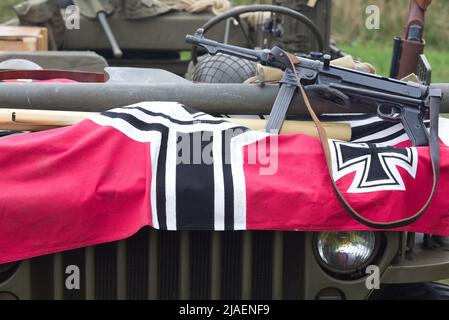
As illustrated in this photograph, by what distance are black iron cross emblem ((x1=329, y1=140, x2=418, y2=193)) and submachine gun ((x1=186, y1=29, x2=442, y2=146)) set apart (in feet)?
0.52

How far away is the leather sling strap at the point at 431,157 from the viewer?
7.96 ft

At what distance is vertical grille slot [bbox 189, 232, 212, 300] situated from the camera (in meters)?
2.54

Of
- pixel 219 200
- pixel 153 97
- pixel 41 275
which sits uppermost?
pixel 153 97

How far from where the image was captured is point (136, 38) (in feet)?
16.5

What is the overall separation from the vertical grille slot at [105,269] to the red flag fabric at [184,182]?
101 millimetres

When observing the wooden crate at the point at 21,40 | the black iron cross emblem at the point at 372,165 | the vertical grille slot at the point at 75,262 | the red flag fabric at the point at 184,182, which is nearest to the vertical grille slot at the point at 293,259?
the red flag fabric at the point at 184,182

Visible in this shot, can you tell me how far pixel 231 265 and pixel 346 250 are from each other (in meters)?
0.32

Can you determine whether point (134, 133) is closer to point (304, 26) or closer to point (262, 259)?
point (262, 259)

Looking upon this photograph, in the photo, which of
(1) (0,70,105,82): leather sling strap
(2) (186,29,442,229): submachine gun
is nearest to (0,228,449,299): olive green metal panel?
(2) (186,29,442,229): submachine gun

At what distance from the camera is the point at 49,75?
3.19 meters

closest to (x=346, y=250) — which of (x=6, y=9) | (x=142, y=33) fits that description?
(x=142, y=33)

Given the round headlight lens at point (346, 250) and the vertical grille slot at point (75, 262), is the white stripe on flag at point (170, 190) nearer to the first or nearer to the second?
the vertical grille slot at point (75, 262)

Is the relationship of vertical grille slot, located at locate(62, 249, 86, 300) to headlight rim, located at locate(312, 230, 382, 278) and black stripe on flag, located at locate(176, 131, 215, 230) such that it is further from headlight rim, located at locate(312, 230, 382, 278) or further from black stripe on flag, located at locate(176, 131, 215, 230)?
headlight rim, located at locate(312, 230, 382, 278)
